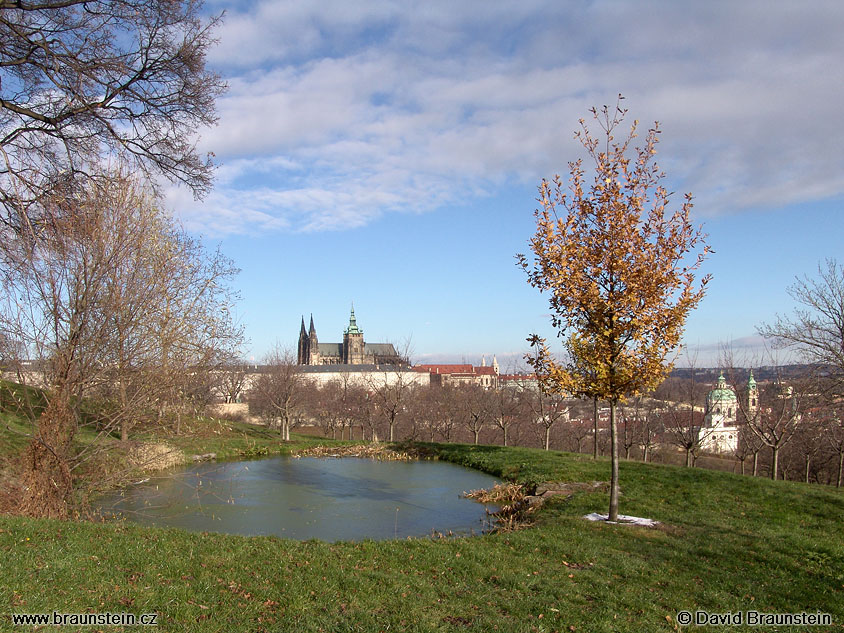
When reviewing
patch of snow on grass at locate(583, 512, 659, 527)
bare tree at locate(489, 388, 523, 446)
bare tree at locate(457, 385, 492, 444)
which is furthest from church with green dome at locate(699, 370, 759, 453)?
patch of snow on grass at locate(583, 512, 659, 527)

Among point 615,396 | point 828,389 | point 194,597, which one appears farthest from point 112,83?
point 828,389

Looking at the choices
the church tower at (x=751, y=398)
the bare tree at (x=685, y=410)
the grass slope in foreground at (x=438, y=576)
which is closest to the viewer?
the grass slope in foreground at (x=438, y=576)

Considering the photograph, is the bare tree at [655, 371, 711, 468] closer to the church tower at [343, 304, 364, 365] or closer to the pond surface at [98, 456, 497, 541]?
the pond surface at [98, 456, 497, 541]

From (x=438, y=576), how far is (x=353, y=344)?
112413 mm

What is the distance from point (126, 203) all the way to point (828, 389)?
18152 millimetres

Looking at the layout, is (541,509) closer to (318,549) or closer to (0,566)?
(318,549)

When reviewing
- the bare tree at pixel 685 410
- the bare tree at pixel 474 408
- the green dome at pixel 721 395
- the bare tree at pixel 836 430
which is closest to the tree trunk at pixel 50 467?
the bare tree at pixel 685 410

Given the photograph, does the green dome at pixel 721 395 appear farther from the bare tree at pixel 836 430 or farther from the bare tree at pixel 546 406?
the bare tree at pixel 546 406

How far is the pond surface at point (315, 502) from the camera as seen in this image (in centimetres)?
1016

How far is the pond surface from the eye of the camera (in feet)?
33.3

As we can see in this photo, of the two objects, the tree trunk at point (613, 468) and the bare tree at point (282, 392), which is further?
the bare tree at point (282, 392)

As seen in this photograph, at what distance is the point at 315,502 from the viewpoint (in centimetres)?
1282

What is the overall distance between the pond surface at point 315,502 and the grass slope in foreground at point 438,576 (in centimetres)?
259

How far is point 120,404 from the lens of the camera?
906cm
